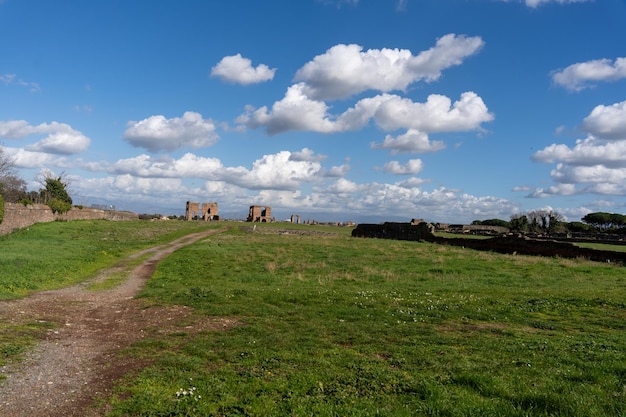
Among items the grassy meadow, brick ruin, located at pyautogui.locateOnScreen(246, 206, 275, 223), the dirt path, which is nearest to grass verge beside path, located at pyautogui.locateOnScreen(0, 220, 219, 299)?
the grassy meadow

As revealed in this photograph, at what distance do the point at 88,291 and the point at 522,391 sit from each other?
15.7 m

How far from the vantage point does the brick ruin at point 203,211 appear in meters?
86.5

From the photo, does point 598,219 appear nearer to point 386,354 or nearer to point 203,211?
point 203,211

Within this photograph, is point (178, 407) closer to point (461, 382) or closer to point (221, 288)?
point (461, 382)

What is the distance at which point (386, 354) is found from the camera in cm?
884

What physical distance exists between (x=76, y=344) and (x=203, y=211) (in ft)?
268

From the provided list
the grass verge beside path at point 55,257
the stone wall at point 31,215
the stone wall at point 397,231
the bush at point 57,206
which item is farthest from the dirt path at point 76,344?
the stone wall at point 397,231

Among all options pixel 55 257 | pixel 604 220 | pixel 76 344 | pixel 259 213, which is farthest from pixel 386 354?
pixel 604 220

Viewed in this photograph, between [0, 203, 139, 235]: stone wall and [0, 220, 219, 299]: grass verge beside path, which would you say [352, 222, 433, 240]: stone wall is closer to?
[0, 220, 219, 299]: grass verge beside path

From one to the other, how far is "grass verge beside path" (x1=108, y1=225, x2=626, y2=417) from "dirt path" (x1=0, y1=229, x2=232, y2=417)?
630 mm

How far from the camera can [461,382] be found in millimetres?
7016

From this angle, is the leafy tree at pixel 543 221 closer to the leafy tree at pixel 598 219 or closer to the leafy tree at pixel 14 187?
the leafy tree at pixel 598 219

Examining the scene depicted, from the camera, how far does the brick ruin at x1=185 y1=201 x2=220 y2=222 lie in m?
Answer: 86.5

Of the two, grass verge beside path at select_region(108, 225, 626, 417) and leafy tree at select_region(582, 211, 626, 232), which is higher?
leafy tree at select_region(582, 211, 626, 232)
